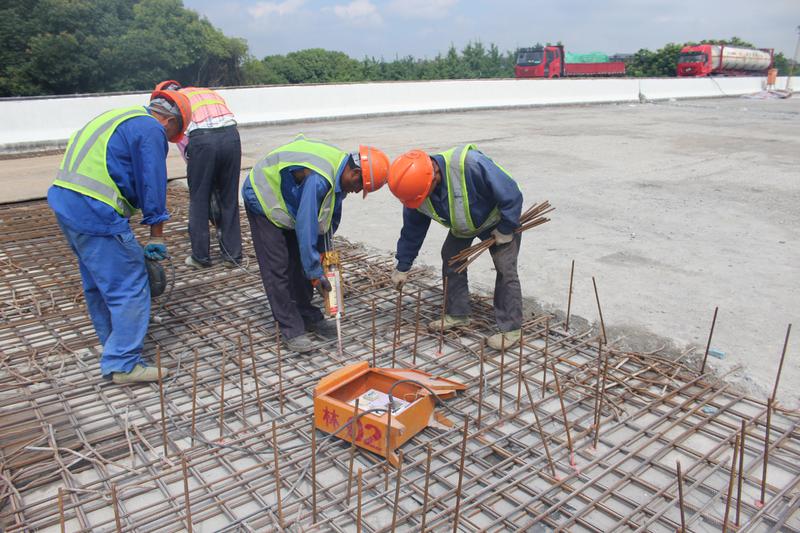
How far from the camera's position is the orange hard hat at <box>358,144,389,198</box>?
3482 millimetres

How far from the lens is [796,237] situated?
19.3 ft

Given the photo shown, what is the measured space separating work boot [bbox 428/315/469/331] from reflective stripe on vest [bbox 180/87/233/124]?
2.47 m

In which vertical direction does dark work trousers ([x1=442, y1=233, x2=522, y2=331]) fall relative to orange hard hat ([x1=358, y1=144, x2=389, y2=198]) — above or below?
below

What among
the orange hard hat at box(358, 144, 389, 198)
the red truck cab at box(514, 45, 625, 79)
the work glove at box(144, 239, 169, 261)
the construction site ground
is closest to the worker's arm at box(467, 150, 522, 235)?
the orange hard hat at box(358, 144, 389, 198)

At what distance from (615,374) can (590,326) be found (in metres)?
0.61

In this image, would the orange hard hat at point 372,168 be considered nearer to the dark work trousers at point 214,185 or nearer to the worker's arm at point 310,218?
the worker's arm at point 310,218

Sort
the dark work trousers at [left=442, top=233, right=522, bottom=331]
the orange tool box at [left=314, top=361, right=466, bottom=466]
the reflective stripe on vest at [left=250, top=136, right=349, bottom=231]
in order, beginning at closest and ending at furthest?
the orange tool box at [left=314, top=361, right=466, bottom=466]
the reflective stripe on vest at [left=250, top=136, right=349, bottom=231]
the dark work trousers at [left=442, top=233, right=522, bottom=331]

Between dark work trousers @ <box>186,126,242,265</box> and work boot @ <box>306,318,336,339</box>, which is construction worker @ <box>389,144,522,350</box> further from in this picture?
dark work trousers @ <box>186,126,242,265</box>

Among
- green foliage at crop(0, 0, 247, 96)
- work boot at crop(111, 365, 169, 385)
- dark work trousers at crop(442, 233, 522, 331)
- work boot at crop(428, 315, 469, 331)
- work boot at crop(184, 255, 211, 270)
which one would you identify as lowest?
work boot at crop(428, 315, 469, 331)

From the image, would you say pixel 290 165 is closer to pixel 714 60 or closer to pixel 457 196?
pixel 457 196

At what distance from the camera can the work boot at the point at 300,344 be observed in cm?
378

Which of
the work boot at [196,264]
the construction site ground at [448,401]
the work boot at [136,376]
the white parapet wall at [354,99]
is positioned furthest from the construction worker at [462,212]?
the white parapet wall at [354,99]

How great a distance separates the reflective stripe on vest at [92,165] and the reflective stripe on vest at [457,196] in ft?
5.71

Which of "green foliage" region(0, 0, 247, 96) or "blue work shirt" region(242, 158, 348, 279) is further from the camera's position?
"green foliage" region(0, 0, 247, 96)
